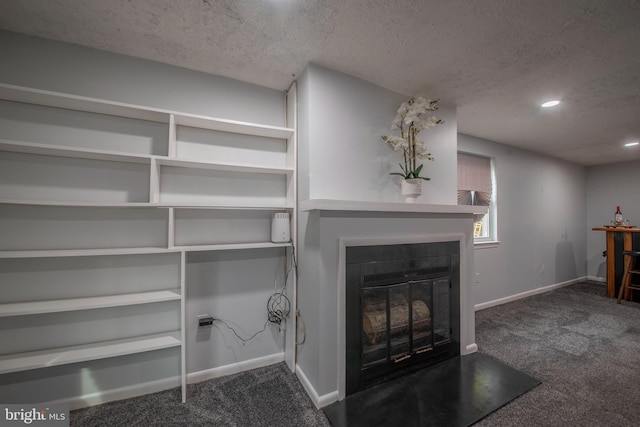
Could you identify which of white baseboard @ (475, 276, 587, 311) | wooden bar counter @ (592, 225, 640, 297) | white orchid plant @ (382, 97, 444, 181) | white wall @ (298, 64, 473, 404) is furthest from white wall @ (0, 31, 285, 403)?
wooden bar counter @ (592, 225, 640, 297)

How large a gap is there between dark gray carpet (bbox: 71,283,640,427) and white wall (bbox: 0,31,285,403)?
0.19 m

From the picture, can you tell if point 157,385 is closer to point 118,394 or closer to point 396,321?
point 118,394

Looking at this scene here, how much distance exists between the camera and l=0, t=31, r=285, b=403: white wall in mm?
1625

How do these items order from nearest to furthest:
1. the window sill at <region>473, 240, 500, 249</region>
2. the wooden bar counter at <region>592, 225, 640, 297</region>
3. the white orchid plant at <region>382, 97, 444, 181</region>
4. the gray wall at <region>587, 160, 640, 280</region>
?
the white orchid plant at <region>382, 97, 444, 181</region> → the window sill at <region>473, 240, 500, 249</region> → the wooden bar counter at <region>592, 225, 640, 297</region> → the gray wall at <region>587, 160, 640, 280</region>

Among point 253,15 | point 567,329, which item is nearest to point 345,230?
point 253,15

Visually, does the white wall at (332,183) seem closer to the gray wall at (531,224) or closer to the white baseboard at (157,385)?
the white baseboard at (157,385)

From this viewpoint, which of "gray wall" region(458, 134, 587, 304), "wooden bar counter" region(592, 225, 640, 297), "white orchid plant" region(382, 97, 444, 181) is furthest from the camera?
"wooden bar counter" region(592, 225, 640, 297)

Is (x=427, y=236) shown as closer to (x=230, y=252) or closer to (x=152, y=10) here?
(x=230, y=252)

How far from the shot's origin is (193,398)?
179cm

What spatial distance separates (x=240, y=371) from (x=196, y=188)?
1.53m

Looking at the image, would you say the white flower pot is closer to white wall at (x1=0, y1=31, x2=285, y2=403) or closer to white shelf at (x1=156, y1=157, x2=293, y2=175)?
white shelf at (x1=156, y1=157, x2=293, y2=175)

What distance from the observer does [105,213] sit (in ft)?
5.80

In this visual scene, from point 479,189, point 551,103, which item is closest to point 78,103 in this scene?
point 551,103

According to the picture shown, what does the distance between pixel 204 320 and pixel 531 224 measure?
193 inches
